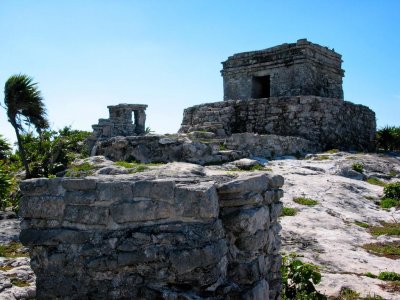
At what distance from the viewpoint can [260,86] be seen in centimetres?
1614

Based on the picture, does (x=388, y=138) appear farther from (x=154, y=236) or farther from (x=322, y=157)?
(x=154, y=236)

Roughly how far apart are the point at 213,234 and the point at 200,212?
0.74 feet

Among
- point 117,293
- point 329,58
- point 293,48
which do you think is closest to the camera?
point 117,293

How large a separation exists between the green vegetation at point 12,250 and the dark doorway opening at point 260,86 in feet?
36.1

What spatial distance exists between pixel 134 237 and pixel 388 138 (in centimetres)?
1494

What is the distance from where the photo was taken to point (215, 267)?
131 inches

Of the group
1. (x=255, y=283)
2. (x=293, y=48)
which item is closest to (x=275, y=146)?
(x=293, y=48)

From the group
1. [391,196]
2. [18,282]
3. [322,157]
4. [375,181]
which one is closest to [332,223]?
[391,196]

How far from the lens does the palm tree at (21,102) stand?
12.6 meters

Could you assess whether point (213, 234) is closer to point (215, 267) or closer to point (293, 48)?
point (215, 267)

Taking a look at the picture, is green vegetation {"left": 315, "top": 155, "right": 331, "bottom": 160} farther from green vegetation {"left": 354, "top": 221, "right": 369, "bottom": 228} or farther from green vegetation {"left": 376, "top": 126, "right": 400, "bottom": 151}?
green vegetation {"left": 376, "top": 126, "right": 400, "bottom": 151}

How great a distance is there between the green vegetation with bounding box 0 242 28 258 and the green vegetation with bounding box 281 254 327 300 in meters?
3.68

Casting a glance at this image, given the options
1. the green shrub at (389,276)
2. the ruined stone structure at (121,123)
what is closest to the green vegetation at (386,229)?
the green shrub at (389,276)

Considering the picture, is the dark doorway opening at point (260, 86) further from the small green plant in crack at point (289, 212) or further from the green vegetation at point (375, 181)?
the small green plant in crack at point (289, 212)
